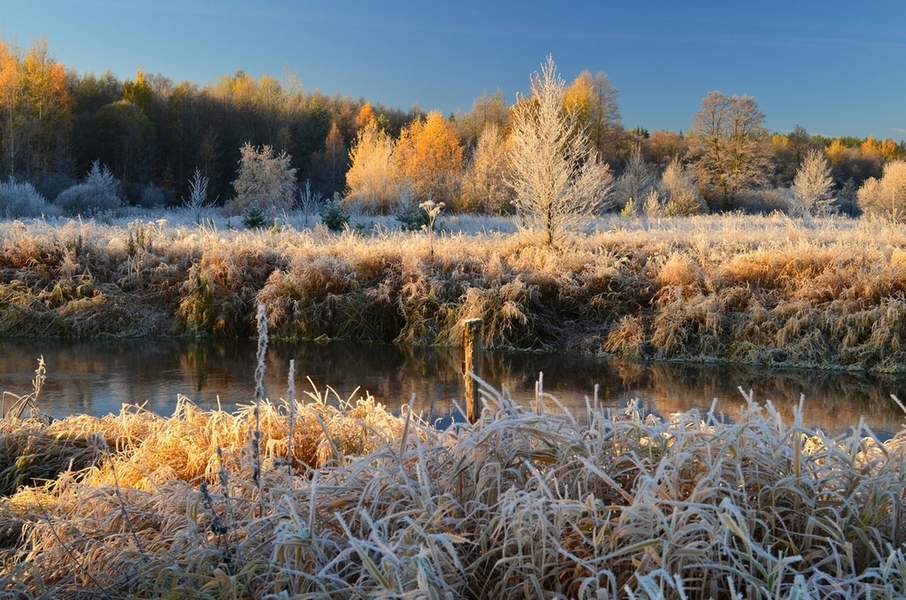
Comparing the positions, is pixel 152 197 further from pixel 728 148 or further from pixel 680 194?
pixel 728 148

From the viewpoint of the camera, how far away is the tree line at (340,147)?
96.3ft

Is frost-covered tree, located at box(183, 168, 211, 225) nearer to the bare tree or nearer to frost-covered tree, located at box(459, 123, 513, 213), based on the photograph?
frost-covered tree, located at box(459, 123, 513, 213)

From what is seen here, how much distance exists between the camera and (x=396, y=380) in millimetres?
8227

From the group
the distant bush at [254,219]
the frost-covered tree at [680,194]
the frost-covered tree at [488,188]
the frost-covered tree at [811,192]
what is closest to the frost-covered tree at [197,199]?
the distant bush at [254,219]

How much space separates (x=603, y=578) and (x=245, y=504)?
1158 millimetres

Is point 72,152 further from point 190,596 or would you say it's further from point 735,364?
point 190,596

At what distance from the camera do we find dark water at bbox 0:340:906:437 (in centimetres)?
688

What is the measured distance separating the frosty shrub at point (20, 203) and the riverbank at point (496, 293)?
11.1 metres

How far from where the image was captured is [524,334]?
36.0ft

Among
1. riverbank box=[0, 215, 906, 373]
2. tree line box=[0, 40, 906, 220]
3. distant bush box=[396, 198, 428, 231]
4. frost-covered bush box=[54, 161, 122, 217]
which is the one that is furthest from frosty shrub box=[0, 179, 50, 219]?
distant bush box=[396, 198, 428, 231]

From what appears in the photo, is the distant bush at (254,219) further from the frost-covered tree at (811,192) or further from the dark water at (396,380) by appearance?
the frost-covered tree at (811,192)

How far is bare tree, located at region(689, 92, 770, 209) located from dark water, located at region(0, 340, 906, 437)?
27280mm

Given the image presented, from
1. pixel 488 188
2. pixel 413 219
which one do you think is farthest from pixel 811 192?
pixel 413 219

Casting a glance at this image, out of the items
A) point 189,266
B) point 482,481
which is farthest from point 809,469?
point 189,266
